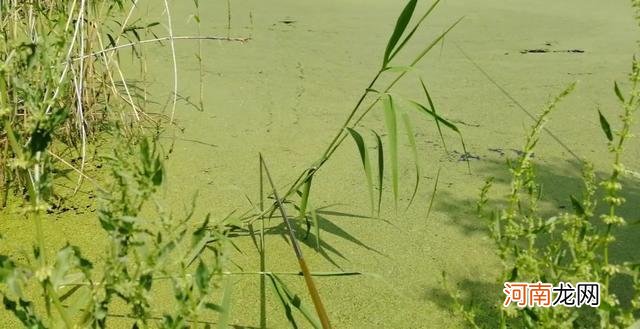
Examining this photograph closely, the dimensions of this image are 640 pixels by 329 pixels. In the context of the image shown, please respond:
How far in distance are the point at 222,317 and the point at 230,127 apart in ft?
3.07

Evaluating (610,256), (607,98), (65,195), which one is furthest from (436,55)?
(65,195)

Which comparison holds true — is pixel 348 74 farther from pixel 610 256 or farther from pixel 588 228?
pixel 588 228

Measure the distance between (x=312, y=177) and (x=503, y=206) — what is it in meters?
0.45

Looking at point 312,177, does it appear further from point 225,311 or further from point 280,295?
point 225,311

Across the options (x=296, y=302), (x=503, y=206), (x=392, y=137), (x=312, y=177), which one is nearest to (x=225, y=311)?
(x=296, y=302)

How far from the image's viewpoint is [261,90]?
1943mm

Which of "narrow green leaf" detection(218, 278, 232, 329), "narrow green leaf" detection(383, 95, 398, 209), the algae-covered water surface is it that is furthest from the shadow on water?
"narrow green leaf" detection(218, 278, 232, 329)

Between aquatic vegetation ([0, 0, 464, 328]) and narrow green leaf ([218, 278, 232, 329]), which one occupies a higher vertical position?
aquatic vegetation ([0, 0, 464, 328])

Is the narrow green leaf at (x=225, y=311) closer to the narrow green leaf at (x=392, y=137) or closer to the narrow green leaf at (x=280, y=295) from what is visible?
the narrow green leaf at (x=280, y=295)

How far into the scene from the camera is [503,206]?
1446 mm

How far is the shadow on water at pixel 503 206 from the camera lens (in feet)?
3.68

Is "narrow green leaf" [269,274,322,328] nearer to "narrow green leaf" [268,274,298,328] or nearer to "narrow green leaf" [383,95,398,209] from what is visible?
"narrow green leaf" [268,274,298,328]

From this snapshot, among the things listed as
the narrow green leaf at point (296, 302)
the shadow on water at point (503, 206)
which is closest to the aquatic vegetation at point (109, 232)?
the narrow green leaf at point (296, 302)

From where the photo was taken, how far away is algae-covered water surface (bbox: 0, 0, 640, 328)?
0.74 meters
